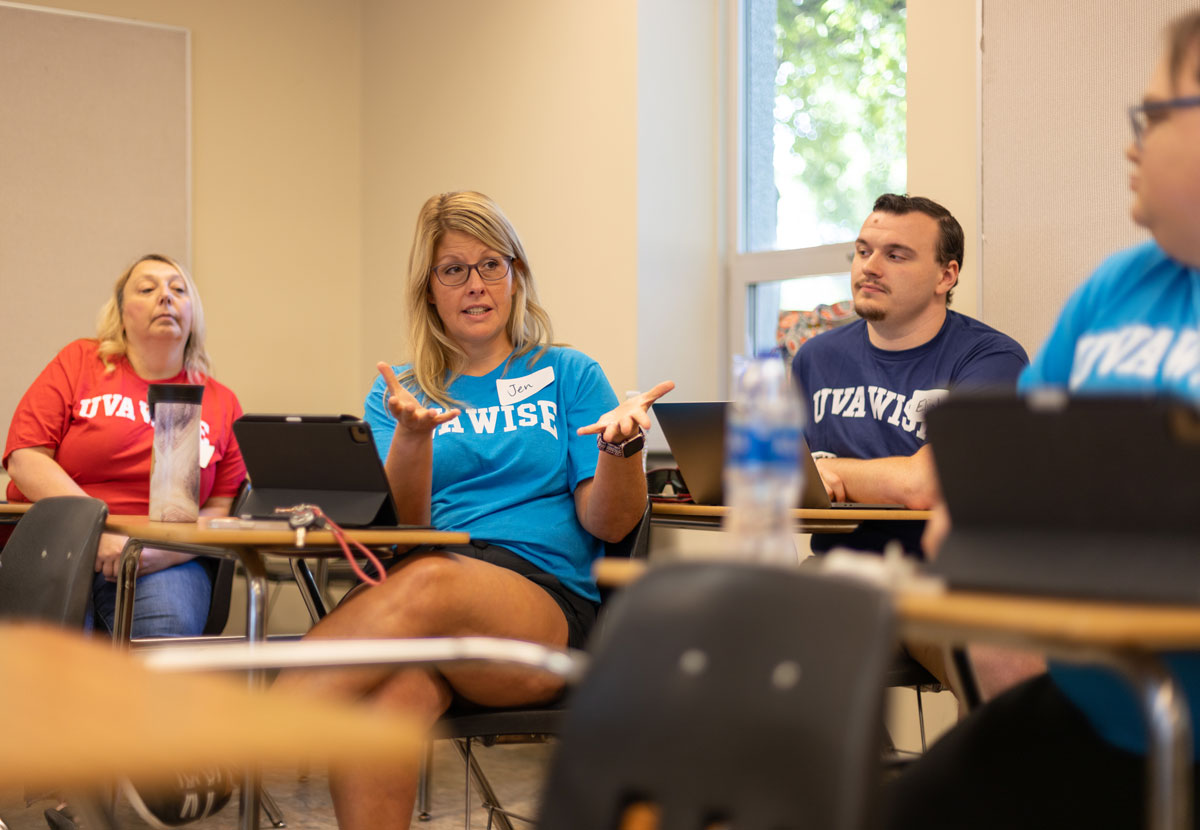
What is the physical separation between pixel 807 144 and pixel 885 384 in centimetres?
131

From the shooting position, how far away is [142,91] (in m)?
4.80

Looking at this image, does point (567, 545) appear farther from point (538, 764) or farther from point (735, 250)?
point (735, 250)

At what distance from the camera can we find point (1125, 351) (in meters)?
1.30

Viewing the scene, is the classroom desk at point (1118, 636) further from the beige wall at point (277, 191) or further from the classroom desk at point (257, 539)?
the beige wall at point (277, 191)

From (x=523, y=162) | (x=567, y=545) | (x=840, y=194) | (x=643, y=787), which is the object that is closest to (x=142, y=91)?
(x=523, y=162)

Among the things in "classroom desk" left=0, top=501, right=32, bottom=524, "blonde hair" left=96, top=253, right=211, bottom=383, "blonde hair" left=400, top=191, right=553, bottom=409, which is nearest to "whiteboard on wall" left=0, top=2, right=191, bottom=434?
"blonde hair" left=96, top=253, right=211, bottom=383

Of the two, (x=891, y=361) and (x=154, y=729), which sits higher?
(x=891, y=361)

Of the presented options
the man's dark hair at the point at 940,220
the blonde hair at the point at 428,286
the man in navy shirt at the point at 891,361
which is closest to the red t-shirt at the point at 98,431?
the blonde hair at the point at 428,286

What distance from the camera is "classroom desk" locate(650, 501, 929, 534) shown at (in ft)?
6.76

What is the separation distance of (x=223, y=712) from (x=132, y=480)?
2791 millimetres

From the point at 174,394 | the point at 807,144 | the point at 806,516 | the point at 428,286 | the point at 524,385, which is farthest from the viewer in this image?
the point at 807,144

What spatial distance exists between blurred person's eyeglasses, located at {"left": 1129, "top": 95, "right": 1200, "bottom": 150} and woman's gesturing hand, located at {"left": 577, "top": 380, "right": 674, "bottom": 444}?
3.12 ft

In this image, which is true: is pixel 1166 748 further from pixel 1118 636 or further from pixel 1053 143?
pixel 1053 143

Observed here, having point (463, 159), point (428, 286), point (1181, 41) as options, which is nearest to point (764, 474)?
point (1181, 41)
